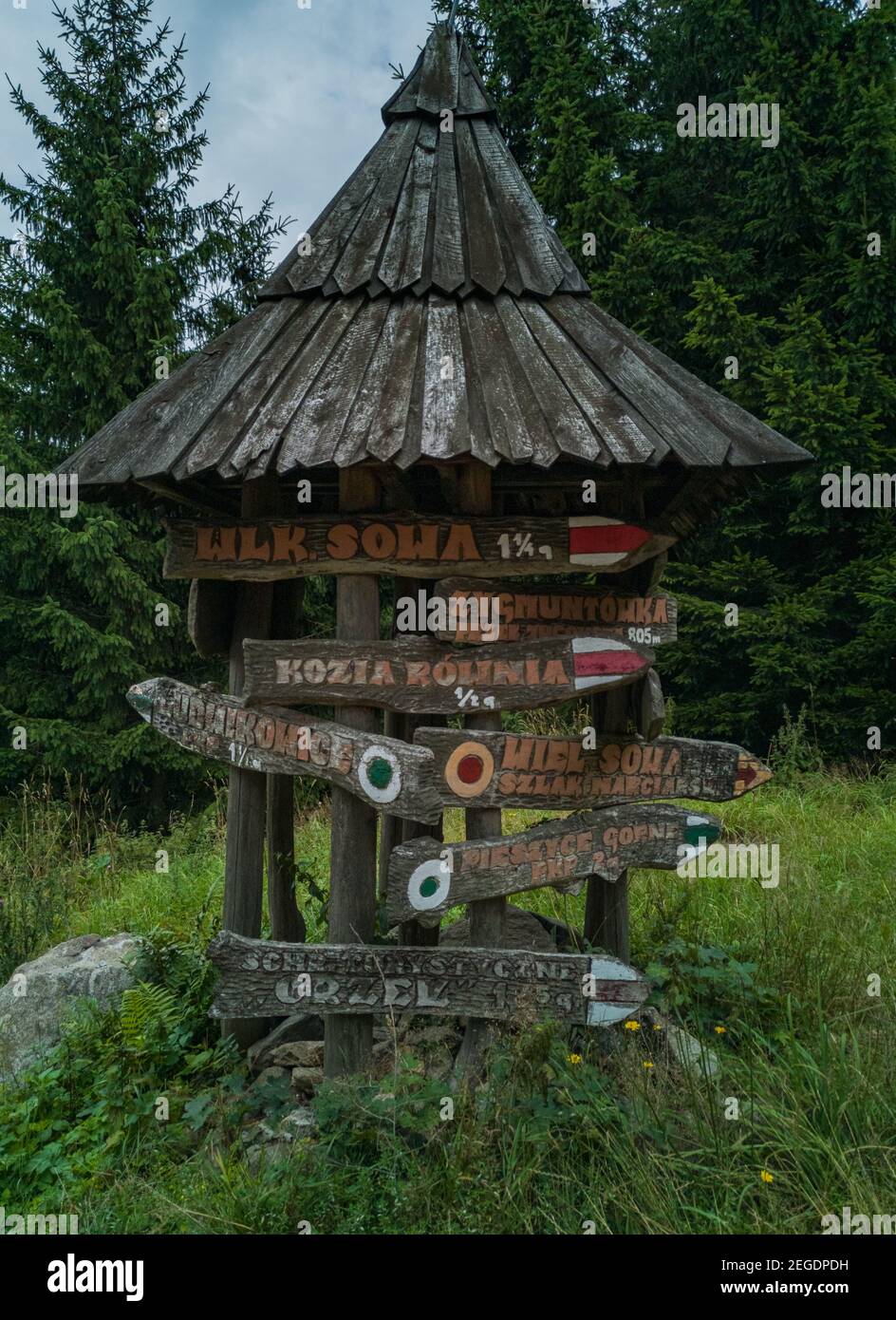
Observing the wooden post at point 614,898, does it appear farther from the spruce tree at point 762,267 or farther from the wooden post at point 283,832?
the spruce tree at point 762,267

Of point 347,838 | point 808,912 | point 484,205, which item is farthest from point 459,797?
point 484,205

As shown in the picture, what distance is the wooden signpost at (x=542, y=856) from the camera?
3.91 m

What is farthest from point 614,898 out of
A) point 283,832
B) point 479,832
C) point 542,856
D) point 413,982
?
point 283,832

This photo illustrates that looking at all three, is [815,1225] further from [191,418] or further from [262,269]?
[262,269]

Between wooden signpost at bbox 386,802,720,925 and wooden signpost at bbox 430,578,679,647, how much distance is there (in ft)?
2.77

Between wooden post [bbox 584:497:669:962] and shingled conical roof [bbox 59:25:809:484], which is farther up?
shingled conical roof [bbox 59:25:809:484]

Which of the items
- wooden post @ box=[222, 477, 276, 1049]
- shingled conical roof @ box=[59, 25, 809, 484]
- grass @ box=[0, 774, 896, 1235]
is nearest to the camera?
grass @ box=[0, 774, 896, 1235]

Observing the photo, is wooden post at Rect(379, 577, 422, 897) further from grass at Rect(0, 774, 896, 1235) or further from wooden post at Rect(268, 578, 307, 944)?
grass at Rect(0, 774, 896, 1235)

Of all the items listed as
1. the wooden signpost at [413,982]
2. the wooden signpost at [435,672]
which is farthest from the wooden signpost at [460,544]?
the wooden signpost at [413,982]

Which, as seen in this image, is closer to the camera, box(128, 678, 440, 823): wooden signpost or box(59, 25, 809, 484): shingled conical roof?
box(59, 25, 809, 484): shingled conical roof

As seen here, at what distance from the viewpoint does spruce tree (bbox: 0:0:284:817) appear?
34.7 feet

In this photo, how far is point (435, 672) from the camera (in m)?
4.06

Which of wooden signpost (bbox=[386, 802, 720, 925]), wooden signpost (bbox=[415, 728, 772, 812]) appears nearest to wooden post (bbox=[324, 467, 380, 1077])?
wooden signpost (bbox=[386, 802, 720, 925])

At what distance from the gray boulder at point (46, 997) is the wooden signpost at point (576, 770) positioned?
7.93 feet
